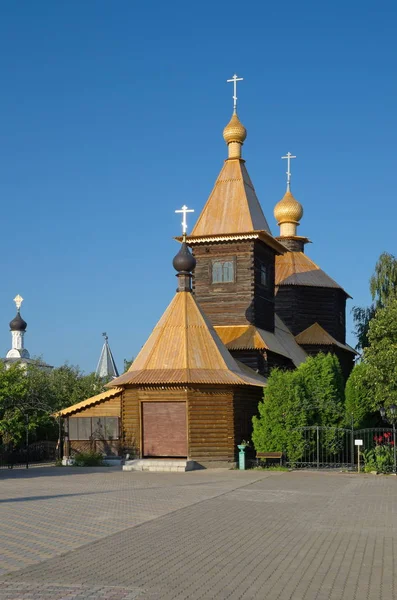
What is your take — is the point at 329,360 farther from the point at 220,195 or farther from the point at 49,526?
the point at 49,526

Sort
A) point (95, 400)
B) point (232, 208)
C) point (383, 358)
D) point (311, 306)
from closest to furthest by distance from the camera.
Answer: point (383, 358) → point (95, 400) → point (232, 208) → point (311, 306)

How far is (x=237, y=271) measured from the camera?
36094mm

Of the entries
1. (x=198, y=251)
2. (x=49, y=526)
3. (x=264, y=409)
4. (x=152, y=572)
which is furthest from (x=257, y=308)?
(x=152, y=572)

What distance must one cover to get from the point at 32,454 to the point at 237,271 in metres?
12.5

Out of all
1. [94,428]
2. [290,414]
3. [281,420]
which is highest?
[290,414]

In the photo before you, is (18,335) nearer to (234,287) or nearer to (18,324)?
(18,324)

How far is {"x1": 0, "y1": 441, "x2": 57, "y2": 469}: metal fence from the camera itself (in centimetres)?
3433

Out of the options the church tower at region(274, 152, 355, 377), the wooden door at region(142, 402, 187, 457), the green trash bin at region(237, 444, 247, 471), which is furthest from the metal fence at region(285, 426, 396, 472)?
the church tower at region(274, 152, 355, 377)

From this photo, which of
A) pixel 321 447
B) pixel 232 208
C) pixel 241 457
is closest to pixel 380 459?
pixel 321 447

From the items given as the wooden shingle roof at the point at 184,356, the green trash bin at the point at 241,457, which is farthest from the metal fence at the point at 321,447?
the wooden shingle roof at the point at 184,356

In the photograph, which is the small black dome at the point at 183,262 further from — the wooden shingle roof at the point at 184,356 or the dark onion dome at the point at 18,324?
the dark onion dome at the point at 18,324

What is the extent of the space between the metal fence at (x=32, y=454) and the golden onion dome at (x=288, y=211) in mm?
19603

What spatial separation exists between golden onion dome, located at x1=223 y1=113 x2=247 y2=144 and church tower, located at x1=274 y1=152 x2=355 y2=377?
946 cm

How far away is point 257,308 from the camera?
36.2 m
